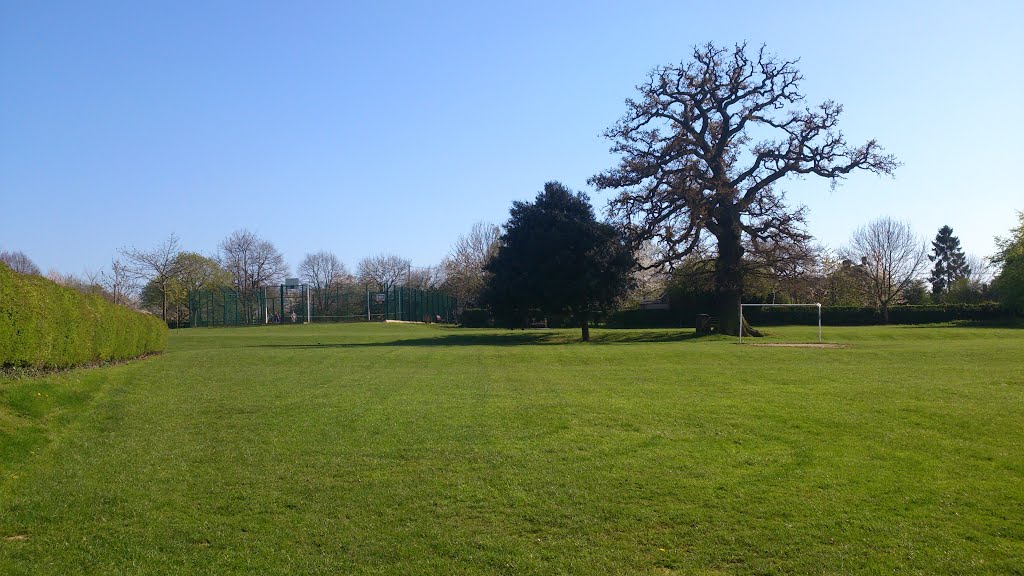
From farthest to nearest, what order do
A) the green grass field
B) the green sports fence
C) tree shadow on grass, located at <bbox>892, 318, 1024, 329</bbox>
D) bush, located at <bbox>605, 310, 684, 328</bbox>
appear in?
1. the green sports fence
2. bush, located at <bbox>605, 310, 684, 328</bbox>
3. tree shadow on grass, located at <bbox>892, 318, 1024, 329</bbox>
4. the green grass field

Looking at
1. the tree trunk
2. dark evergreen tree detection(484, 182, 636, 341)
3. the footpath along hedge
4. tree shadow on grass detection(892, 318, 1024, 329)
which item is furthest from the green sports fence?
the footpath along hedge

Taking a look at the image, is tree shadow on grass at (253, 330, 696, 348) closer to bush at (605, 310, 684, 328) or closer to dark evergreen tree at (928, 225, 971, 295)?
bush at (605, 310, 684, 328)

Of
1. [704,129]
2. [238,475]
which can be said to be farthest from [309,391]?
[704,129]

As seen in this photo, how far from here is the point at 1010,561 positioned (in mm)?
6184

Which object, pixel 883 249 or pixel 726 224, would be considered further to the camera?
pixel 883 249

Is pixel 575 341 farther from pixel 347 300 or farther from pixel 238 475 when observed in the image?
pixel 347 300

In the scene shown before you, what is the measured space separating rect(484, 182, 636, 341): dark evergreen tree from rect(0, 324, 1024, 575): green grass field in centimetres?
2081

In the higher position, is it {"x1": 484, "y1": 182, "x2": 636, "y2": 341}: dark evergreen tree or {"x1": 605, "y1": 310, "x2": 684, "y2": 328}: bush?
{"x1": 484, "y1": 182, "x2": 636, "y2": 341}: dark evergreen tree

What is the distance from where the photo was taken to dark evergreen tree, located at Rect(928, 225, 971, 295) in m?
95.8

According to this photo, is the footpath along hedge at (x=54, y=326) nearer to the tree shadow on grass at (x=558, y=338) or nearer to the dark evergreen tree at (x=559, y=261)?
the tree shadow on grass at (x=558, y=338)

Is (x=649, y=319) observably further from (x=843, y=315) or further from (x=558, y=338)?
(x=558, y=338)

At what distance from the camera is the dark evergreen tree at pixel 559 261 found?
1459 inches

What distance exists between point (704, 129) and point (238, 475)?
36.8 metres

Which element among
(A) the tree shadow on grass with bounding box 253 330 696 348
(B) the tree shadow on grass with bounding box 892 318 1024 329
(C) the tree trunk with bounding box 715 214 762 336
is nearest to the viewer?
(A) the tree shadow on grass with bounding box 253 330 696 348
